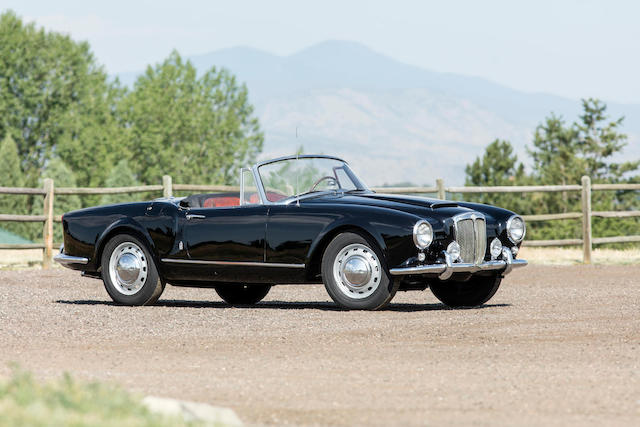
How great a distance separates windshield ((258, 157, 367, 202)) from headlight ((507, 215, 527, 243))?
63.5 inches

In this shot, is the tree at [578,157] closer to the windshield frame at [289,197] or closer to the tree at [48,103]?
the tree at [48,103]

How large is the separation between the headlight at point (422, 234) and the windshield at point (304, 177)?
1.59m

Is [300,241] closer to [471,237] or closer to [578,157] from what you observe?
[471,237]

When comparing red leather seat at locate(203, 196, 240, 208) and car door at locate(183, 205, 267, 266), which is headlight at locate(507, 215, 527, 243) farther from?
red leather seat at locate(203, 196, 240, 208)

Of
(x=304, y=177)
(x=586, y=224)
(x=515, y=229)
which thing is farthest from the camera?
(x=586, y=224)

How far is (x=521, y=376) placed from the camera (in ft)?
21.1

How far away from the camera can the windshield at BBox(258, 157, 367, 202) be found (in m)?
10.9

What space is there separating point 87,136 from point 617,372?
64118mm

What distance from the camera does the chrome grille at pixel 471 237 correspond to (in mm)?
10125

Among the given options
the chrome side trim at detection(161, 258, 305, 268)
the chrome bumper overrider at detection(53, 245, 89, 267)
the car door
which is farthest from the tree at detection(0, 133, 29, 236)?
the car door

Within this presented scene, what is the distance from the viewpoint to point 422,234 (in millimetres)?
9781

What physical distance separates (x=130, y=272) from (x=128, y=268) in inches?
1.9

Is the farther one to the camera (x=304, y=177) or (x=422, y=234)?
(x=304, y=177)

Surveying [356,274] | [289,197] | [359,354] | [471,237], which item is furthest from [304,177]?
[359,354]
